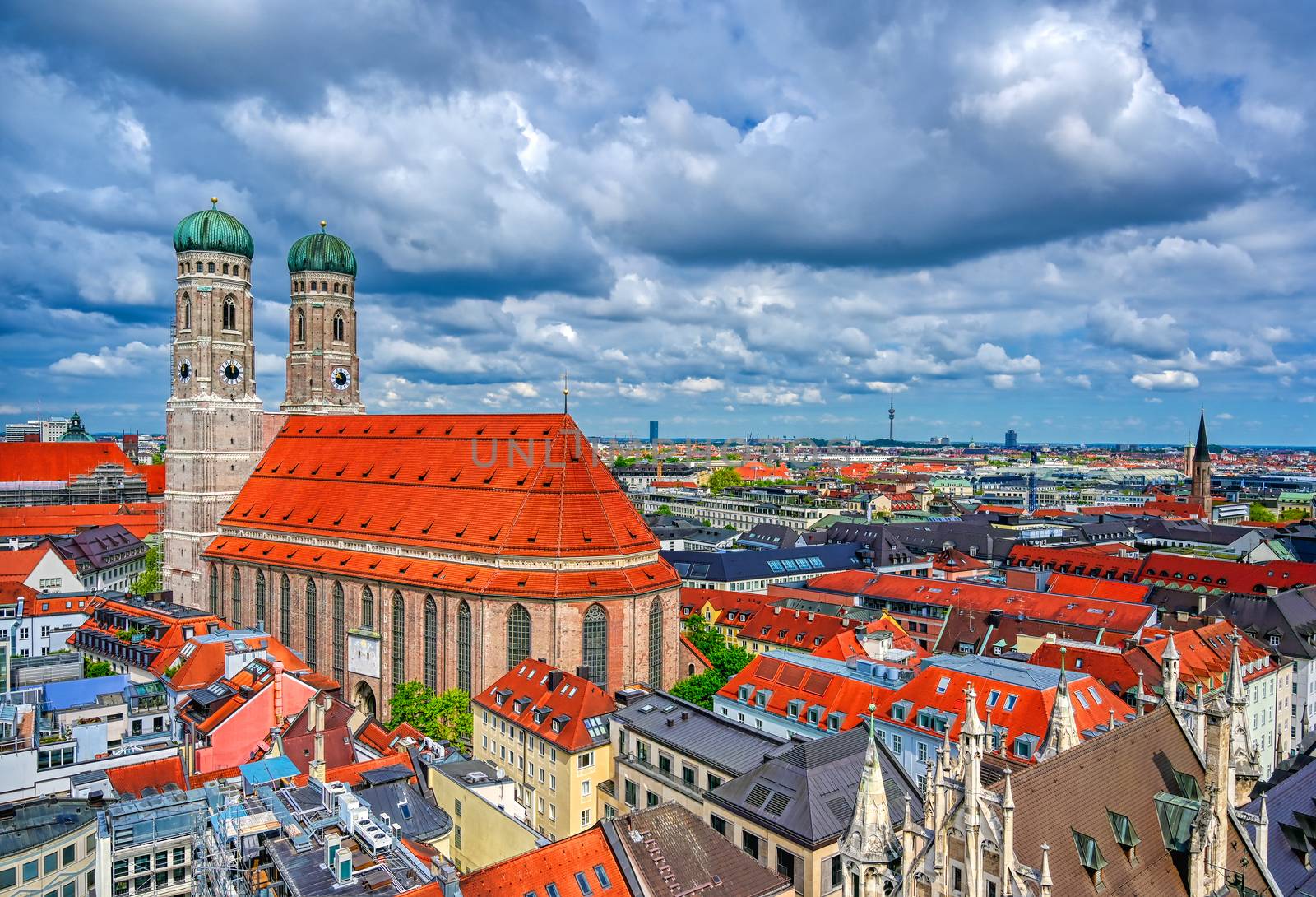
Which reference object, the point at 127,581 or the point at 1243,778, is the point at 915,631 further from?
the point at 127,581

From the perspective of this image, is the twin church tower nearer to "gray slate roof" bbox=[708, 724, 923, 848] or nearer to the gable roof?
"gray slate roof" bbox=[708, 724, 923, 848]

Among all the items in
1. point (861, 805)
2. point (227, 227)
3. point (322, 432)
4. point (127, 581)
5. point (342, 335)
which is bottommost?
point (127, 581)

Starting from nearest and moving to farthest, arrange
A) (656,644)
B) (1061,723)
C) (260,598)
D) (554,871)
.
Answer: (1061,723) → (554,871) → (656,644) → (260,598)

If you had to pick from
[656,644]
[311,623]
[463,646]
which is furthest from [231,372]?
[656,644]

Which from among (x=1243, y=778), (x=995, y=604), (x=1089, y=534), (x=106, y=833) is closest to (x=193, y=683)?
(x=106, y=833)

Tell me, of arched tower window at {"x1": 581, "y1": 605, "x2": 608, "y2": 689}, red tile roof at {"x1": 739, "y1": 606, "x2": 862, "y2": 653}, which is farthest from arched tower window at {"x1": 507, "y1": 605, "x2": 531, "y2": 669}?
red tile roof at {"x1": 739, "y1": 606, "x2": 862, "y2": 653}

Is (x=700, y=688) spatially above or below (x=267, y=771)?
below

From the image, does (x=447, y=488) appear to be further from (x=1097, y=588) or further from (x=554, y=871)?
(x=1097, y=588)

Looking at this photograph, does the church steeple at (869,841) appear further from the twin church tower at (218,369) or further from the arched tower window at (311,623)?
the twin church tower at (218,369)
